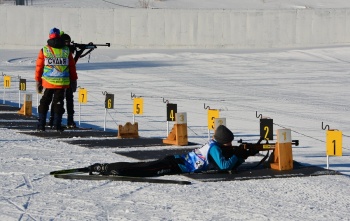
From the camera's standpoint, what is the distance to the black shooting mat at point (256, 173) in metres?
11.9

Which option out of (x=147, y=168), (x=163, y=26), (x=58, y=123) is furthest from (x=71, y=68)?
(x=163, y=26)

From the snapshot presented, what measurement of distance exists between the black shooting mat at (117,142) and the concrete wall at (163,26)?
2976cm

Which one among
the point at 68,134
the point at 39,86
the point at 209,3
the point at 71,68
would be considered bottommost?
the point at 68,134

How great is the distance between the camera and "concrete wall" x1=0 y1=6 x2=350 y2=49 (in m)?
45.7

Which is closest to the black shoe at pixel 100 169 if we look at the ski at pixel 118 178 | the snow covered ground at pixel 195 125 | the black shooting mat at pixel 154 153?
the ski at pixel 118 178

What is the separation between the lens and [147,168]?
11.8 meters

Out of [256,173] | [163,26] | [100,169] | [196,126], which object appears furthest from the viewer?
[163,26]

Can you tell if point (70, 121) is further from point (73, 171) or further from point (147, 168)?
point (147, 168)

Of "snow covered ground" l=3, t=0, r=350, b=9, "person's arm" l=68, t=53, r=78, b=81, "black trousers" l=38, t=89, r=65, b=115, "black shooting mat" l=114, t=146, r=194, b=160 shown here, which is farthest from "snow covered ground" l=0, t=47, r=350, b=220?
"snow covered ground" l=3, t=0, r=350, b=9

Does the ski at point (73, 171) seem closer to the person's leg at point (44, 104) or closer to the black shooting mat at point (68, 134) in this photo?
the black shooting mat at point (68, 134)

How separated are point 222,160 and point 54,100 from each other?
217 inches

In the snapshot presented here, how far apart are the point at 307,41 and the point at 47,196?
37949mm

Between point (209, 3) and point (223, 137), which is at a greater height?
point (209, 3)

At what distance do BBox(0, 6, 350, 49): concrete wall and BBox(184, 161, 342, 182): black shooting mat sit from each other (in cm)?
3329
